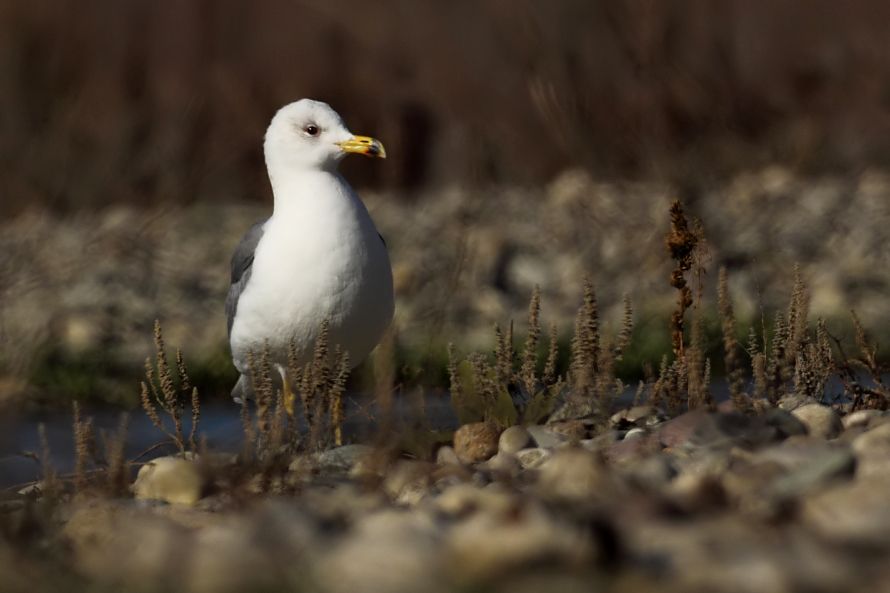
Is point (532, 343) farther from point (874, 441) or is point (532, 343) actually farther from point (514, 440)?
point (874, 441)

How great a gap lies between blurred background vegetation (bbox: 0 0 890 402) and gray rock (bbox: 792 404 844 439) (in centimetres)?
598

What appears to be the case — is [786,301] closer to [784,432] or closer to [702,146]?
[702,146]

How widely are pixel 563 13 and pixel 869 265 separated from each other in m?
3.45

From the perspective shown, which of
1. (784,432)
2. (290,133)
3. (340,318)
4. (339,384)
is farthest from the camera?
(290,133)

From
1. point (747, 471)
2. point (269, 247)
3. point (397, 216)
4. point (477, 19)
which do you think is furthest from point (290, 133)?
point (477, 19)

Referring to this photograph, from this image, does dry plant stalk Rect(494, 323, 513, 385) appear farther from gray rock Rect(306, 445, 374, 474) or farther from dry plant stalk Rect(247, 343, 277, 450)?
dry plant stalk Rect(247, 343, 277, 450)

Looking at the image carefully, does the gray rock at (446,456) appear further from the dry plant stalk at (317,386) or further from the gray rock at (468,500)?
the gray rock at (468,500)

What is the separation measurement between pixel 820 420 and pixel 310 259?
5.91ft

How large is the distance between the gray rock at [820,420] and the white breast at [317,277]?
1565 mm

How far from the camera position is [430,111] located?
41.5ft

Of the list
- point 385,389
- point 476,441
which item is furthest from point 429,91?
point 385,389

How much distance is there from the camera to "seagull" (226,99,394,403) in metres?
5.41

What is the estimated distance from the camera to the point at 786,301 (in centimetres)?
888

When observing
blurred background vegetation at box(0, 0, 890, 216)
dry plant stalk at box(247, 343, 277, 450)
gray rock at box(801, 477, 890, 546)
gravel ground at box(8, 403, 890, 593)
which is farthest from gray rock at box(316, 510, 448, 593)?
blurred background vegetation at box(0, 0, 890, 216)
